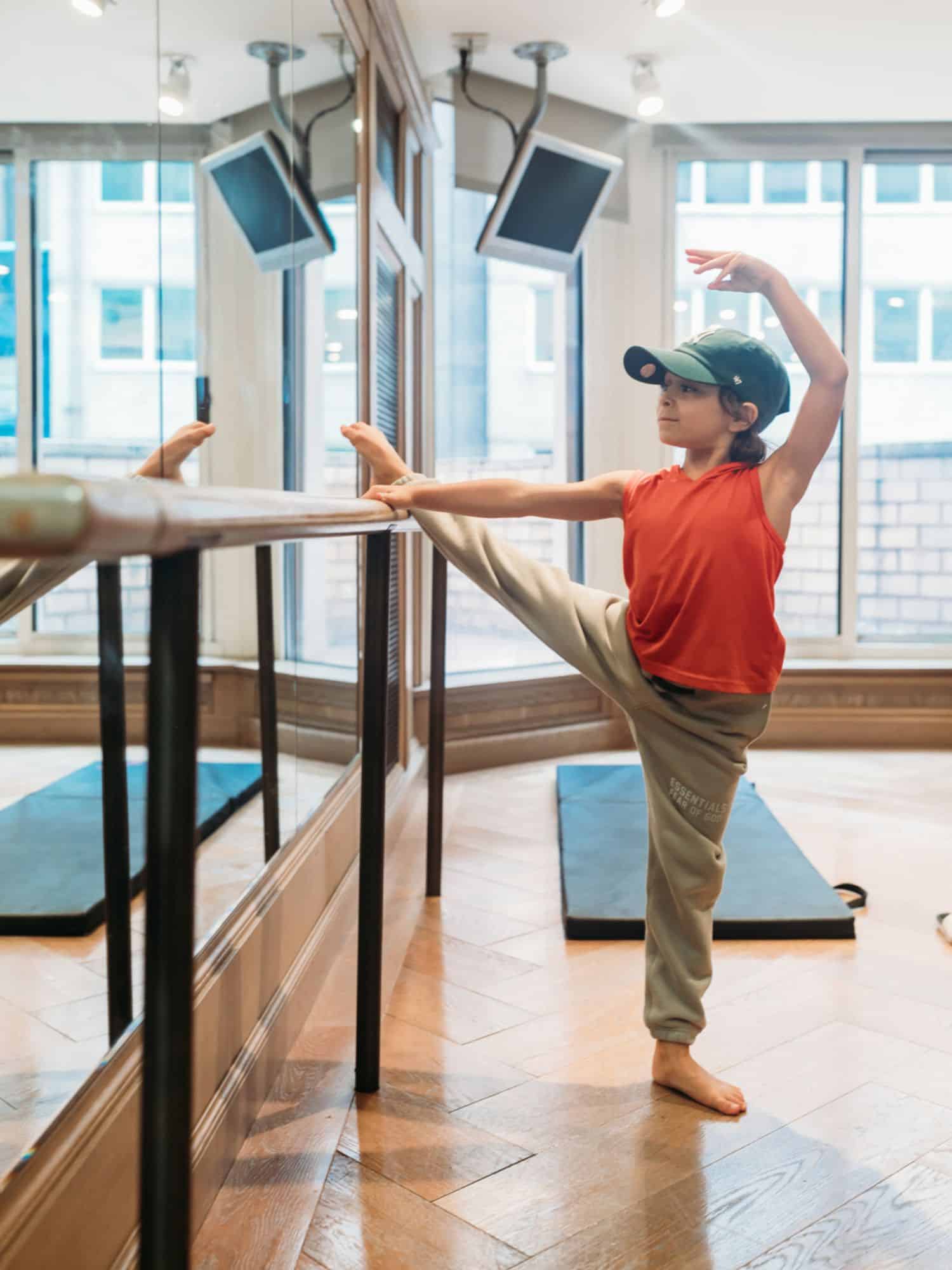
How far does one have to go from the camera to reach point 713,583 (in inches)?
66.3

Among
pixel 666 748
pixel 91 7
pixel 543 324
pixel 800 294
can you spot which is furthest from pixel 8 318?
pixel 800 294

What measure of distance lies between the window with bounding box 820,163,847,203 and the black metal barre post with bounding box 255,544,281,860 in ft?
12.9

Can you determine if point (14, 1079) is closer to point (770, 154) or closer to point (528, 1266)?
point (528, 1266)

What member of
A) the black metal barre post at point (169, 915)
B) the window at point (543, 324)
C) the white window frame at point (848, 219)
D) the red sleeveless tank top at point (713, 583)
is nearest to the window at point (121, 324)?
the black metal barre post at point (169, 915)

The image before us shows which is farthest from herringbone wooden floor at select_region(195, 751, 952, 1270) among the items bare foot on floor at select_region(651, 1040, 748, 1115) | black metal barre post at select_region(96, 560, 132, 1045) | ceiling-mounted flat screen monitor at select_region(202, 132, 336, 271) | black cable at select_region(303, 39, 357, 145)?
black cable at select_region(303, 39, 357, 145)

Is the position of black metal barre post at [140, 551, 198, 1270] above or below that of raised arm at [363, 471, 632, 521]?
below

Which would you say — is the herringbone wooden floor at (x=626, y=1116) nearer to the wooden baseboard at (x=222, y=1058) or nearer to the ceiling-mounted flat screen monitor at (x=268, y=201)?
the wooden baseboard at (x=222, y=1058)

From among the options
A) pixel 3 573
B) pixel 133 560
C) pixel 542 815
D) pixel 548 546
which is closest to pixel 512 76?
pixel 548 546

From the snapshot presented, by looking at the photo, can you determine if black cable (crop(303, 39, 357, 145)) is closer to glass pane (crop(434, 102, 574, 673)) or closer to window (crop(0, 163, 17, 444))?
window (crop(0, 163, 17, 444))

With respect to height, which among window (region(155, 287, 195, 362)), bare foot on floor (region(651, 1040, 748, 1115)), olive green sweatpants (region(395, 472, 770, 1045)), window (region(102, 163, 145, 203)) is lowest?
bare foot on floor (region(651, 1040, 748, 1115))

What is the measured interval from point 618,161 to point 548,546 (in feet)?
4.70

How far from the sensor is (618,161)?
430cm

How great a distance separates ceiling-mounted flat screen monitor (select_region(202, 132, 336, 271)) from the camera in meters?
Result: 1.60

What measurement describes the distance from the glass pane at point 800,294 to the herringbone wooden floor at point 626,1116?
8.12 feet
